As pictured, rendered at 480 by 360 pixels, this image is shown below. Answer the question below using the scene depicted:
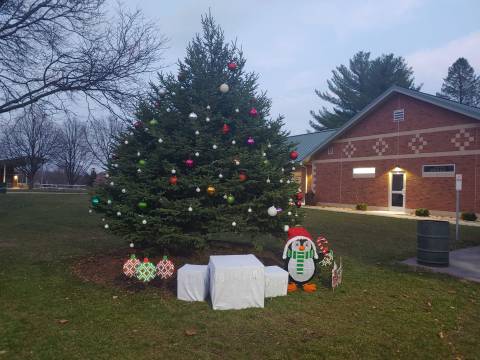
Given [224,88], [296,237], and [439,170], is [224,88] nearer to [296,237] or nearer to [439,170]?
[296,237]

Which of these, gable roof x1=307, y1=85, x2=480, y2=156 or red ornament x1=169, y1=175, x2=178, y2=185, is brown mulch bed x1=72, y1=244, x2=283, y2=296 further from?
gable roof x1=307, y1=85, x2=480, y2=156

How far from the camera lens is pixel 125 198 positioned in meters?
6.75

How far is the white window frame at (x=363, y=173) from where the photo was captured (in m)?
22.4

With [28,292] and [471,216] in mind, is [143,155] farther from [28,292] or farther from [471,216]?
[471,216]

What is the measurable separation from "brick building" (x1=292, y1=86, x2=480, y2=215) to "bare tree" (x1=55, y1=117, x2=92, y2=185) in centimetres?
4160

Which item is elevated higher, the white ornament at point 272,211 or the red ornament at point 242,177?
the red ornament at point 242,177

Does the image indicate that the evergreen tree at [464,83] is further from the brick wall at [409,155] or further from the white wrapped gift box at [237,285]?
the white wrapped gift box at [237,285]

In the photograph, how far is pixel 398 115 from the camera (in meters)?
21.1

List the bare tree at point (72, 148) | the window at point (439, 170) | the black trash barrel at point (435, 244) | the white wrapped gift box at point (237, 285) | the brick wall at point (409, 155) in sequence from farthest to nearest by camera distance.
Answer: the bare tree at point (72, 148) → the window at point (439, 170) → the brick wall at point (409, 155) → the black trash barrel at point (435, 244) → the white wrapped gift box at point (237, 285)

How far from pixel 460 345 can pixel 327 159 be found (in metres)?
22.1

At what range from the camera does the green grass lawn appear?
3.75 m

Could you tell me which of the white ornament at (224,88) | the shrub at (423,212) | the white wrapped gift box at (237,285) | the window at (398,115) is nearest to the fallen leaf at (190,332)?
the white wrapped gift box at (237,285)

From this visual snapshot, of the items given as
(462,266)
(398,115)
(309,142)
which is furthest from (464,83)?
(462,266)

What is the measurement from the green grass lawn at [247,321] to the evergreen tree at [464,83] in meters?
53.7
